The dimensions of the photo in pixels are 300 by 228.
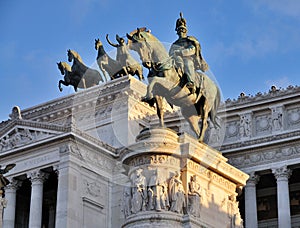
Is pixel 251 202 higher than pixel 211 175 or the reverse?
higher

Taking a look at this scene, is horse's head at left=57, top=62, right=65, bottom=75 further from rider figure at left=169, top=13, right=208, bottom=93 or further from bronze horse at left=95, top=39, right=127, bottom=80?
rider figure at left=169, top=13, right=208, bottom=93

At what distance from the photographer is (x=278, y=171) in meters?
51.6

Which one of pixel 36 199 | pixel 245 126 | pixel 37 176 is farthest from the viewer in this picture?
pixel 245 126

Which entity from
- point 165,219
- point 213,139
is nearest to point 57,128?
point 213,139

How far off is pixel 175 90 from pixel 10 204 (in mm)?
21226

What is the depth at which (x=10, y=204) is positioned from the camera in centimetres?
5256

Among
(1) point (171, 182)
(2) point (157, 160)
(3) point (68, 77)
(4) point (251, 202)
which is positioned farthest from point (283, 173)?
(1) point (171, 182)

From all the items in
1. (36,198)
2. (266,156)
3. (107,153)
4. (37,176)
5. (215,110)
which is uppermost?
(266,156)

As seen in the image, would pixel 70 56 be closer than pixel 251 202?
No

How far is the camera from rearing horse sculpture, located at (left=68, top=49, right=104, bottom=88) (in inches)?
2285

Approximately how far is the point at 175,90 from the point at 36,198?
64.1 ft

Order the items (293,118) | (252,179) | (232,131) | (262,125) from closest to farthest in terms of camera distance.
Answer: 1. (252,179)
2. (293,118)
3. (262,125)
4. (232,131)

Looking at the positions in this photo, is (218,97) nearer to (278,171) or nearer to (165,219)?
(165,219)

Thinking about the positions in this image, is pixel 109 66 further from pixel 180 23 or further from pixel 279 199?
pixel 180 23
